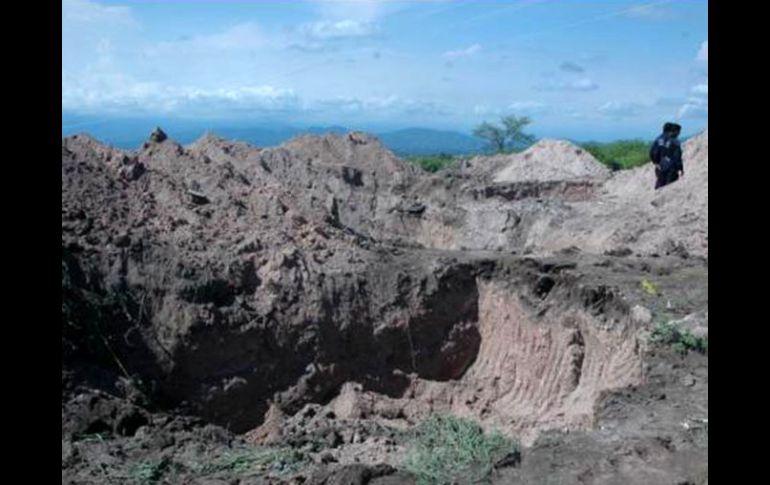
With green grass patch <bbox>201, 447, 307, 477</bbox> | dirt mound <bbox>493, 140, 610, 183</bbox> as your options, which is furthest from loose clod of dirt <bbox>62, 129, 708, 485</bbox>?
dirt mound <bbox>493, 140, 610, 183</bbox>

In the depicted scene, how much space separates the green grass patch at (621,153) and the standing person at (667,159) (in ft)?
19.0

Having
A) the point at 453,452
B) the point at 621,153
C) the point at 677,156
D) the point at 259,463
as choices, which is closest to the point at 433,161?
the point at 621,153

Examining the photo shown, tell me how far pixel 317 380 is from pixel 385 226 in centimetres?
854

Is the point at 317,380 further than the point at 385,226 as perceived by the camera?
No

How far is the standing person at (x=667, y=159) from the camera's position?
1616 centimetres

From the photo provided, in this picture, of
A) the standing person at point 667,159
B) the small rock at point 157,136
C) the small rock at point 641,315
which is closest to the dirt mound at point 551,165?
the standing person at point 667,159

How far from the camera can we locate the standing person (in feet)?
53.0

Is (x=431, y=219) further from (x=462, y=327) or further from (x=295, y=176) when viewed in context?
(x=462, y=327)

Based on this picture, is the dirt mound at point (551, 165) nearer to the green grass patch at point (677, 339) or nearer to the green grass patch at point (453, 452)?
the green grass patch at point (677, 339)

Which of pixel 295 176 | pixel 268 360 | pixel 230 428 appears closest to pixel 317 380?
pixel 268 360

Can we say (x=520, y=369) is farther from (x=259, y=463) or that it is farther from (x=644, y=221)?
(x=644, y=221)

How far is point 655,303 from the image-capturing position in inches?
343

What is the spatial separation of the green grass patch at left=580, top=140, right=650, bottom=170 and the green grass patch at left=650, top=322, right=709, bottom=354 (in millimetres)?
15484
